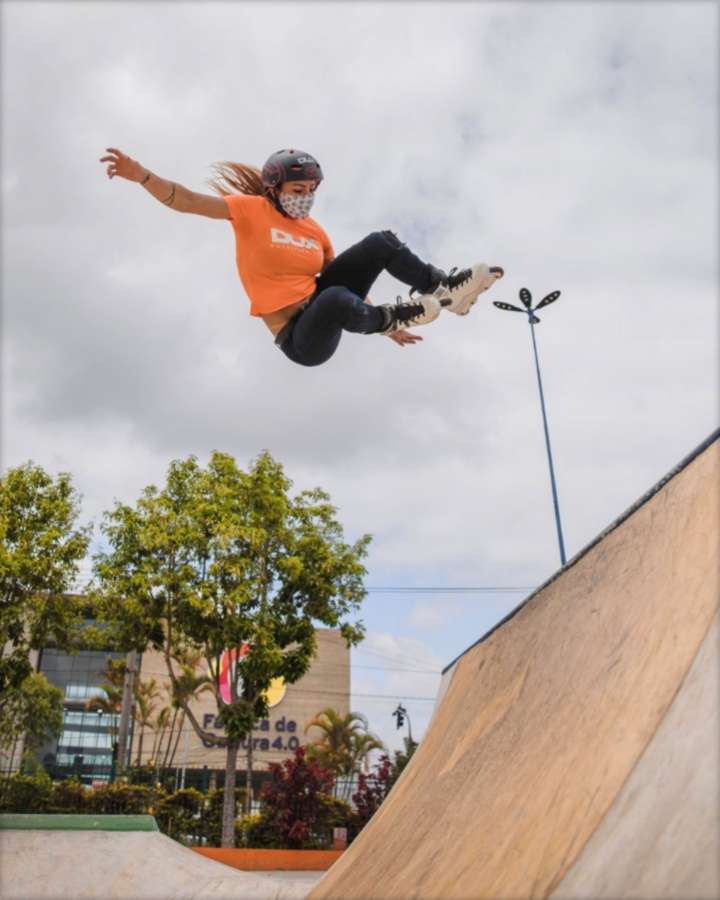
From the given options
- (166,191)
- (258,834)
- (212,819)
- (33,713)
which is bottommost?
(258,834)

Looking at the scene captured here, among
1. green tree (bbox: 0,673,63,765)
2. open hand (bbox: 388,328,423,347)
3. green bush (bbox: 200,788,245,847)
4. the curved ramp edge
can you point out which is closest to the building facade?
green tree (bbox: 0,673,63,765)

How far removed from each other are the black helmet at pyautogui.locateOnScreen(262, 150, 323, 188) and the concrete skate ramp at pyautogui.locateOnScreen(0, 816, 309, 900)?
660cm

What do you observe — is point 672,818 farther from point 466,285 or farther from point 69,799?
point 69,799

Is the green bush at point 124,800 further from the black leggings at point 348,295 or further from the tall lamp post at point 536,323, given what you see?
the black leggings at point 348,295

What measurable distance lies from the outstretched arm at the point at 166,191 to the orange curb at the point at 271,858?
14102mm

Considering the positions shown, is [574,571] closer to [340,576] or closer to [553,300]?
[340,576]

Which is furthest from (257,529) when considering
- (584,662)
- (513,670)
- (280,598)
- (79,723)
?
(79,723)

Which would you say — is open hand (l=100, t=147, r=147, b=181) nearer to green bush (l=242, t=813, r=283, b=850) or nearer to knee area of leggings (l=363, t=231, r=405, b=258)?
knee area of leggings (l=363, t=231, r=405, b=258)

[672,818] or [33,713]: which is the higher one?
[33,713]

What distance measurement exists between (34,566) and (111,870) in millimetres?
9195

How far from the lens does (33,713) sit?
23859 mm

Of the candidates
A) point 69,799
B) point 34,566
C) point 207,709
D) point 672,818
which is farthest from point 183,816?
point 207,709

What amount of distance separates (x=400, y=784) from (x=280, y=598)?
1154 centimetres

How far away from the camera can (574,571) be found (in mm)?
4633
